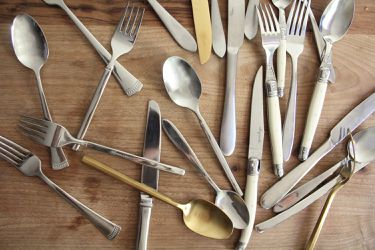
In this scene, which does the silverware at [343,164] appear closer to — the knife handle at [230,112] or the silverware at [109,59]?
the knife handle at [230,112]

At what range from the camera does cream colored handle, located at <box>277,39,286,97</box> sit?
776mm

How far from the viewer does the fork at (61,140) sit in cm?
74

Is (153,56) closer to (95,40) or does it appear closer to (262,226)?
(95,40)

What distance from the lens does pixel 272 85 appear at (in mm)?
762

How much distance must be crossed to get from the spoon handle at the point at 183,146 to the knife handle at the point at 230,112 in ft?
0.17

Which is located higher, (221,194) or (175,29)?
(175,29)

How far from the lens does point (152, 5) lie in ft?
2.64

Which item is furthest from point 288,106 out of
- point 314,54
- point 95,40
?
point 95,40

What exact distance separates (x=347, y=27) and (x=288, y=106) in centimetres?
20

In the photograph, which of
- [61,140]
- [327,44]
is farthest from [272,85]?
[61,140]

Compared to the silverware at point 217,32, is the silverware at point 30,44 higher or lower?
higher

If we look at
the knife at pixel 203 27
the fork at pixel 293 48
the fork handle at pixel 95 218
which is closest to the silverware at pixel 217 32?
the knife at pixel 203 27

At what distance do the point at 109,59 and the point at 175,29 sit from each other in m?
0.14

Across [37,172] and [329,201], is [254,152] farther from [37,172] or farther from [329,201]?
[37,172]
